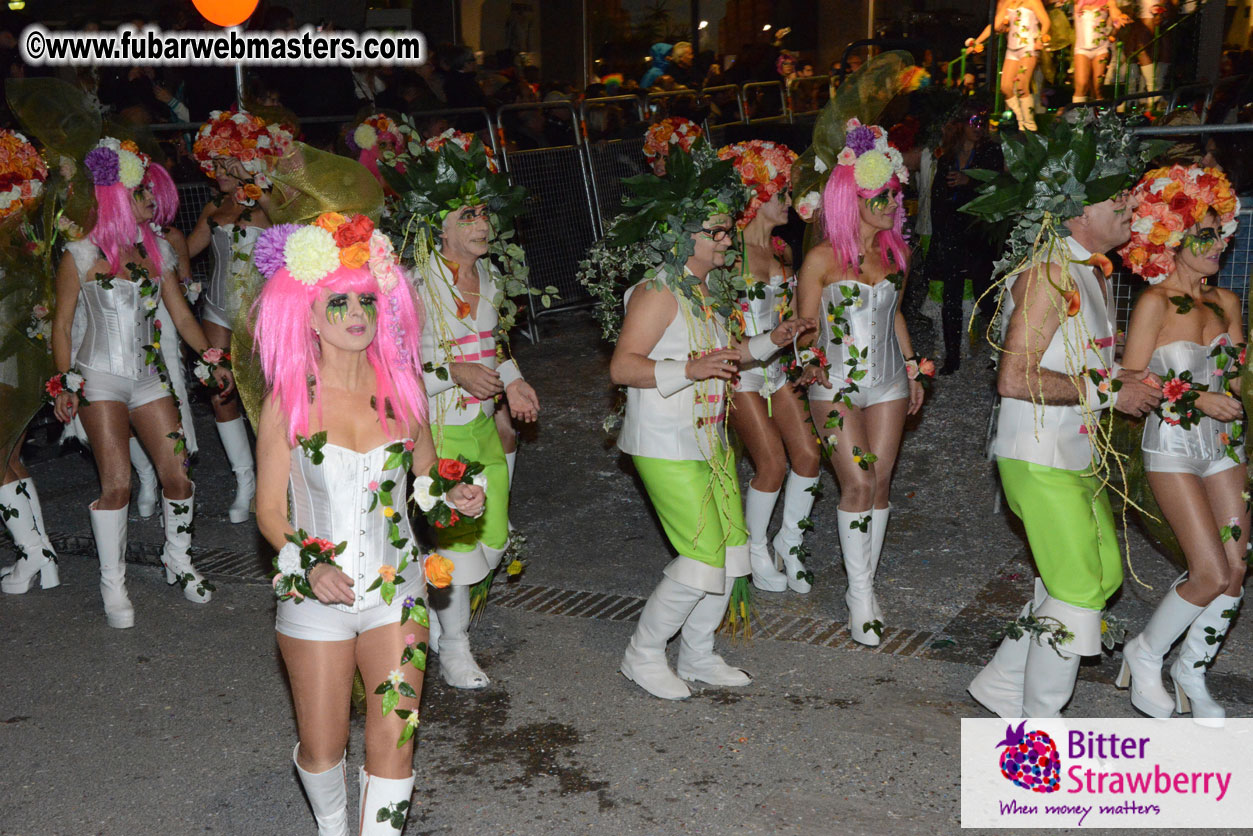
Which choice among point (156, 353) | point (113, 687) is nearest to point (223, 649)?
point (113, 687)

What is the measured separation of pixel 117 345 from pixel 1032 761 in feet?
14.2

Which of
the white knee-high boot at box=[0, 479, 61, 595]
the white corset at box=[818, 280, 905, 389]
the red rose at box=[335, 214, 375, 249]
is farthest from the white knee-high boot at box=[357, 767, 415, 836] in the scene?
the white knee-high boot at box=[0, 479, 61, 595]

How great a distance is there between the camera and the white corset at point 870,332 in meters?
5.32

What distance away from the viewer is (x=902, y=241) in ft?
18.3

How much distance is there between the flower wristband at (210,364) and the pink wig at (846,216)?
3.13m

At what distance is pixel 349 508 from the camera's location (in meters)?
3.39

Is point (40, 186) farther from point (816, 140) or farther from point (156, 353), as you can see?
point (816, 140)

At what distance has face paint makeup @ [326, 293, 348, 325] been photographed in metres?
3.37

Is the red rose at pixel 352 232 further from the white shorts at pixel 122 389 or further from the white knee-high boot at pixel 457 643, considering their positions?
the white shorts at pixel 122 389

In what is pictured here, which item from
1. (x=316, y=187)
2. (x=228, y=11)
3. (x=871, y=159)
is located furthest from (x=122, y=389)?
(x=228, y=11)

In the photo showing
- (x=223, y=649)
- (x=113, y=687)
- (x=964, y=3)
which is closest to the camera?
(x=113, y=687)

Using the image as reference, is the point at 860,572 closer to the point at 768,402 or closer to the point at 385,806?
the point at 768,402

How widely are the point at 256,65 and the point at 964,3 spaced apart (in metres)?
14.1

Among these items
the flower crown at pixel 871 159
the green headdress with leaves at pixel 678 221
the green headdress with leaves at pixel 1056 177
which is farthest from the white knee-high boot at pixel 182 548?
the green headdress with leaves at pixel 1056 177
